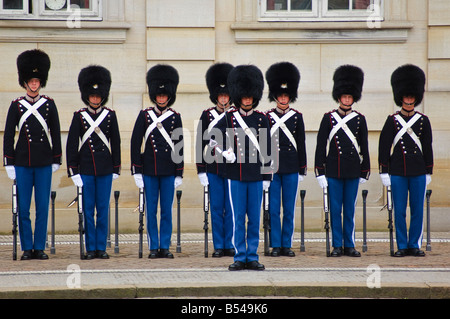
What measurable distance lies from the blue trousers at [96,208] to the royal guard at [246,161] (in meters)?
1.68

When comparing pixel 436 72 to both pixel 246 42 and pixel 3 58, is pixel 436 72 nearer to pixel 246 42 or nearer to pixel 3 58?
pixel 246 42

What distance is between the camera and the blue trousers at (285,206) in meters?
10.4

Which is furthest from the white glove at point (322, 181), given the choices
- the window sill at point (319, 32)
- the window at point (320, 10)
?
the window at point (320, 10)

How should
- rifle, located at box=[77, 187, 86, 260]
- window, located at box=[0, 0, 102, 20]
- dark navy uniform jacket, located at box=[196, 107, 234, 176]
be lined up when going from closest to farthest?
rifle, located at box=[77, 187, 86, 260], dark navy uniform jacket, located at box=[196, 107, 234, 176], window, located at box=[0, 0, 102, 20]

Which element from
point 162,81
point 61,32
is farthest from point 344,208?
point 61,32

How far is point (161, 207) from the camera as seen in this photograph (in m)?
10.2

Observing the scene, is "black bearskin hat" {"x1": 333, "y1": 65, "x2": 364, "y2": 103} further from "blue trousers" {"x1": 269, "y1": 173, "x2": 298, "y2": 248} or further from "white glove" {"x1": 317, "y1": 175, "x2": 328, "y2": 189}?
"blue trousers" {"x1": 269, "y1": 173, "x2": 298, "y2": 248}

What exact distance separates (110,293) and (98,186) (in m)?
2.43

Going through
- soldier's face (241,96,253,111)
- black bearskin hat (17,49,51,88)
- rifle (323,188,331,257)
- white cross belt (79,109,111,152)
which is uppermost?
black bearskin hat (17,49,51,88)

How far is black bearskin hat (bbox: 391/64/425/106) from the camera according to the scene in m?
10.4

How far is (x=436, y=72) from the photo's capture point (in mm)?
13125

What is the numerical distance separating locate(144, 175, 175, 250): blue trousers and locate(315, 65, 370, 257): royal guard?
1.67 m

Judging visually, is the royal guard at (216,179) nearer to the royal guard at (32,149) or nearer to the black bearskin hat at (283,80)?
→ the black bearskin hat at (283,80)

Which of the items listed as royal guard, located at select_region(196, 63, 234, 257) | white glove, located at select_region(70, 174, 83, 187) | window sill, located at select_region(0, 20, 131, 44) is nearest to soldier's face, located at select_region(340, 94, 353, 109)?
royal guard, located at select_region(196, 63, 234, 257)
